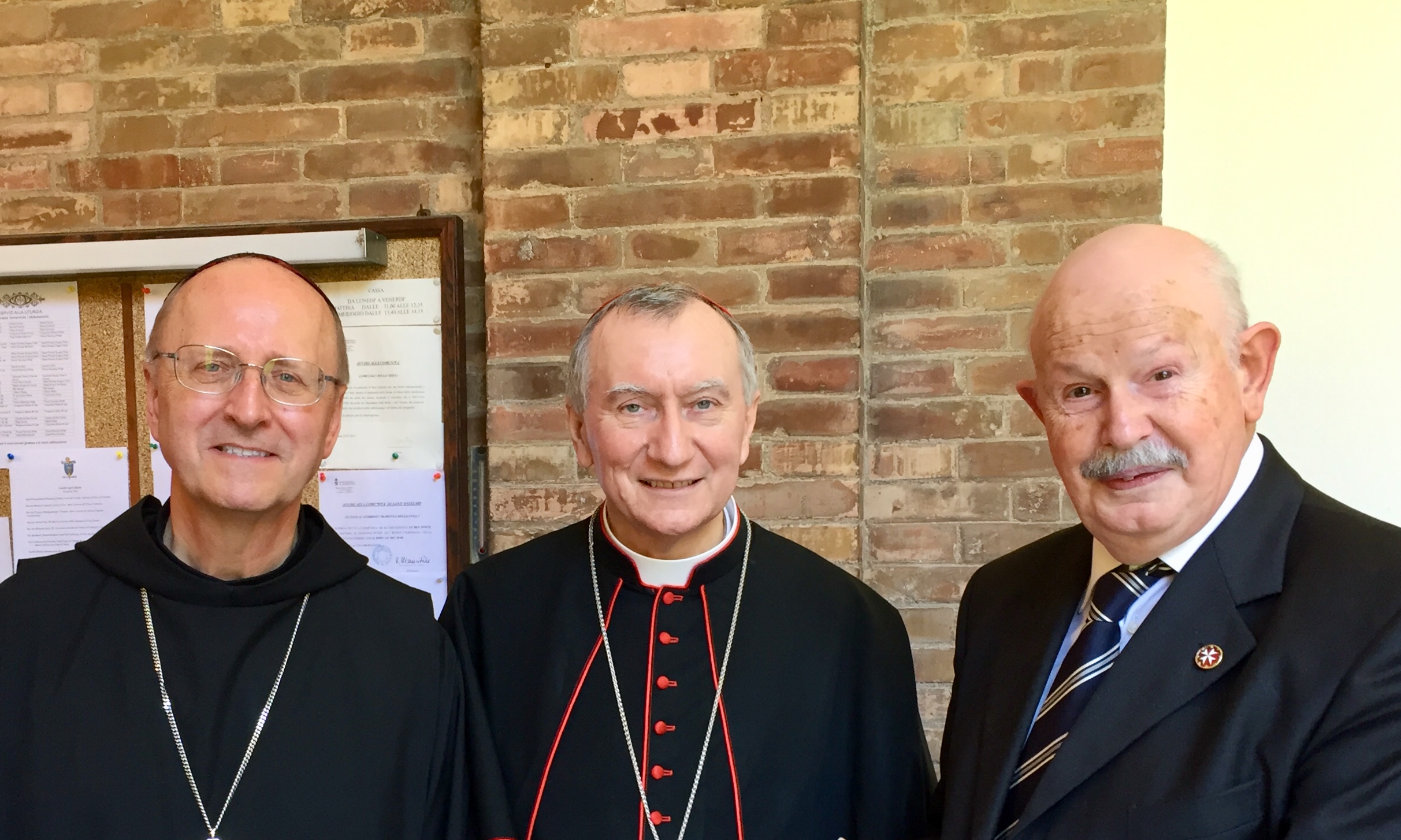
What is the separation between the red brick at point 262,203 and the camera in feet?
9.49

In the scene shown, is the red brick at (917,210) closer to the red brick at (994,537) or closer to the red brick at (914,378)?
the red brick at (914,378)

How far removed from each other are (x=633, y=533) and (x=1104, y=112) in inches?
67.9

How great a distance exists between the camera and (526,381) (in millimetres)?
2674

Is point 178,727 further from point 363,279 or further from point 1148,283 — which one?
point 1148,283

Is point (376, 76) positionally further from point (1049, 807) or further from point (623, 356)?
point (1049, 807)

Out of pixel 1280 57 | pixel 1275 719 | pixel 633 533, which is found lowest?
pixel 1275 719

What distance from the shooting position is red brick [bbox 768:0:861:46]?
2.49 m

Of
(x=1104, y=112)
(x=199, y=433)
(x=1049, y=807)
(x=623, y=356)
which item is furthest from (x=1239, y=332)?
(x=199, y=433)

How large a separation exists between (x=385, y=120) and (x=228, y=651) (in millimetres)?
1766

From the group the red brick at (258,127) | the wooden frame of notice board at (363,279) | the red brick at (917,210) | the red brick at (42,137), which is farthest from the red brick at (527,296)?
the red brick at (42,137)

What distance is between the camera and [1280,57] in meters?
2.50

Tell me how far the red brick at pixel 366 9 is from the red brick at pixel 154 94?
398mm

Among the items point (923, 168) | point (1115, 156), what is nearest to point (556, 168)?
point (923, 168)

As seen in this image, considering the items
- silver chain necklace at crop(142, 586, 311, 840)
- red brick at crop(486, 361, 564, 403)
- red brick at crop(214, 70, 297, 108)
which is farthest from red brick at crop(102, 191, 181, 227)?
silver chain necklace at crop(142, 586, 311, 840)
